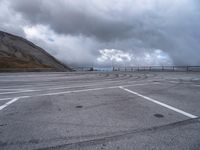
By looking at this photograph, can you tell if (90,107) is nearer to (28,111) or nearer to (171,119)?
(28,111)

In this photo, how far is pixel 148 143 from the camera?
315 cm

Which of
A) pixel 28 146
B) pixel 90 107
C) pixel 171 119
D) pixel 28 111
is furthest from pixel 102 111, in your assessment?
pixel 28 146

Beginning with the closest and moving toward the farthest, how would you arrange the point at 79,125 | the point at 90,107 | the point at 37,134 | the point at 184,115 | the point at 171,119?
the point at 37,134, the point at 79,125, the point at 171,119, the point at 184,115, the point at 90,107

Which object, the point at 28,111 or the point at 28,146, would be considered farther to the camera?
the point at 28,111

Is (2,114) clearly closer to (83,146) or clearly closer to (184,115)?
(83,146)

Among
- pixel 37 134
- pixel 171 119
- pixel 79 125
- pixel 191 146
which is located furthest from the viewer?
pixel 171 119

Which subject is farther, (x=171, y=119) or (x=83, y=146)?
(x=171, y=119)

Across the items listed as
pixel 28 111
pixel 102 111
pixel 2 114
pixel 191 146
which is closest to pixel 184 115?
pixel 191 146

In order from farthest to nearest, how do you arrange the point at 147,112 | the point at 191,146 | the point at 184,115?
the point at 147,112 < the point at 184,115 < the point at 191,146

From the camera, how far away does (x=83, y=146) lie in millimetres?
3064

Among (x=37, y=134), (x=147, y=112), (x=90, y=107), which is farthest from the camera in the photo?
(x=90, y=107)

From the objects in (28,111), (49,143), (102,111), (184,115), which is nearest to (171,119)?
(184,115)

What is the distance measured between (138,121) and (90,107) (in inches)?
80.8

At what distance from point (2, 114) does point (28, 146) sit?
2.57 meters
